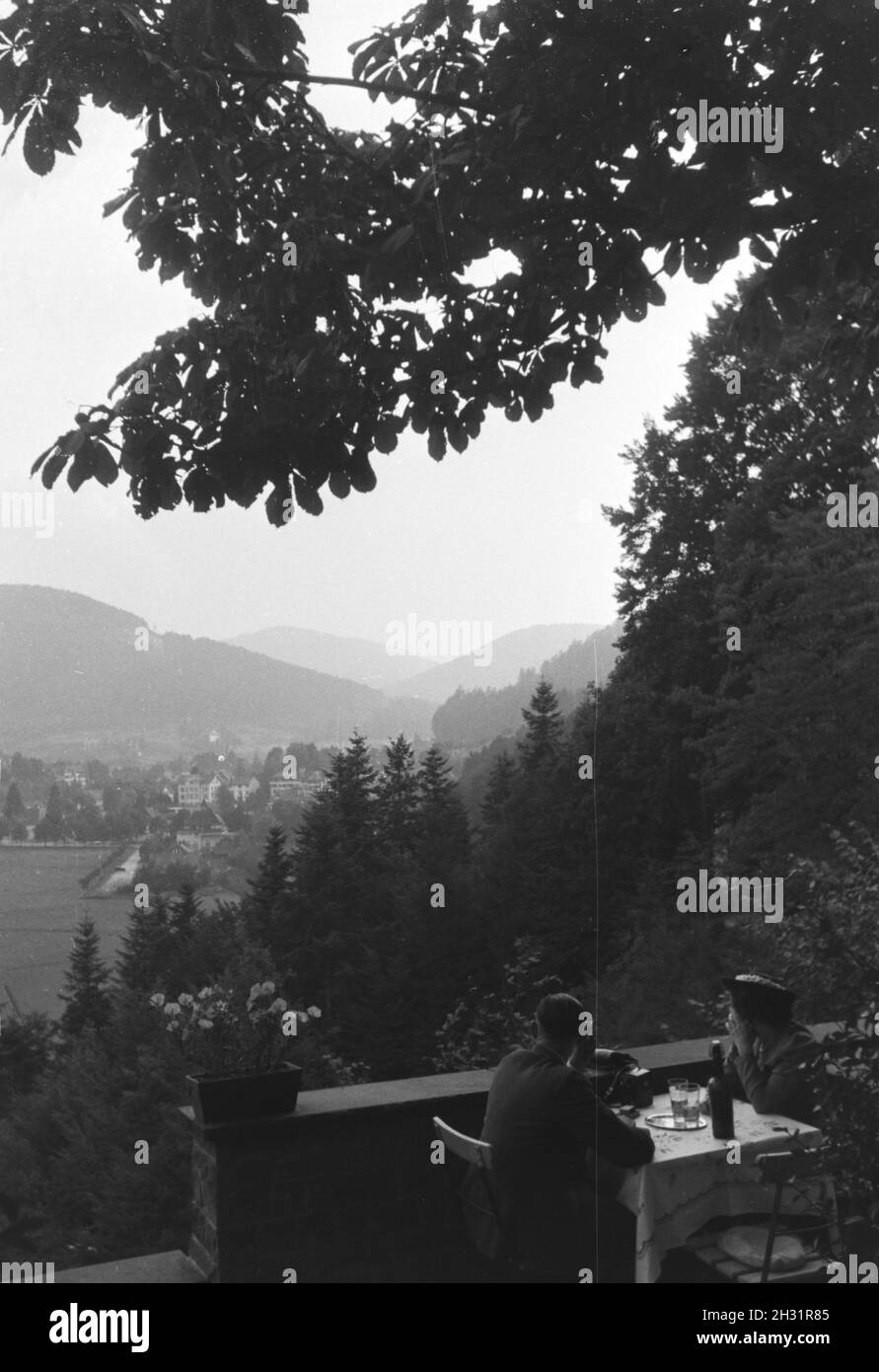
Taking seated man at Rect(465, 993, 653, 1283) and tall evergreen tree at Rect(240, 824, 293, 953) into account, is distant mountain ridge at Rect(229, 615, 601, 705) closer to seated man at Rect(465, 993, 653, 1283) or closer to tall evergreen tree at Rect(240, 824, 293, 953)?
seated man at Rect(465, 993, 653, 1283)

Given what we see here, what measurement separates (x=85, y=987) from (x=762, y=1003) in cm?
1927

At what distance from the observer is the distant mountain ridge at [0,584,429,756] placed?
Result: 10.3 m

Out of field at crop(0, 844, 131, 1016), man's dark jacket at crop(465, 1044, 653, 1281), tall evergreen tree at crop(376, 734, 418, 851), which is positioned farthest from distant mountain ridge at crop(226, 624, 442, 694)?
man's dark jacket at crop(465, 1044, 653, 1281)

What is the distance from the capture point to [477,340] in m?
3.65

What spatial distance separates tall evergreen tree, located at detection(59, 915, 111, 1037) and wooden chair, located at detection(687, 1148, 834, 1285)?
1294 centimetres

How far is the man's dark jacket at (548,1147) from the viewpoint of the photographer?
138 inches

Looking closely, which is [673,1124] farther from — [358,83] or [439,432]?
[358,83]

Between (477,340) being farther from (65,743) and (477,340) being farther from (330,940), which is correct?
(330,940)

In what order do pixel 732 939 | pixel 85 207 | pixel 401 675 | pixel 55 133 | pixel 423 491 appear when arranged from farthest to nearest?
pixel 732 939 → pixel 401 675 → pixel 423 491 → pixel 85 207 → pixel 55 133

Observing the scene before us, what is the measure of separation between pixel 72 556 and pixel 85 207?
119 inches

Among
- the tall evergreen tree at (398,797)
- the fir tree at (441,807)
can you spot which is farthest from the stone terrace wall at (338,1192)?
the fir tree at (441,807)

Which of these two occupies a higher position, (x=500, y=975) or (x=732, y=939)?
(x=732, y=939)

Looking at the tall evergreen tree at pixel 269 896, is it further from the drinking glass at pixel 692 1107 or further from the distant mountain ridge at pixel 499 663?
the drinking glass at pixel 692 1107

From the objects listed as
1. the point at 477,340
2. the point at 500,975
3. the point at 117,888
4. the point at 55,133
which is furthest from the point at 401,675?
the point at 500,975
